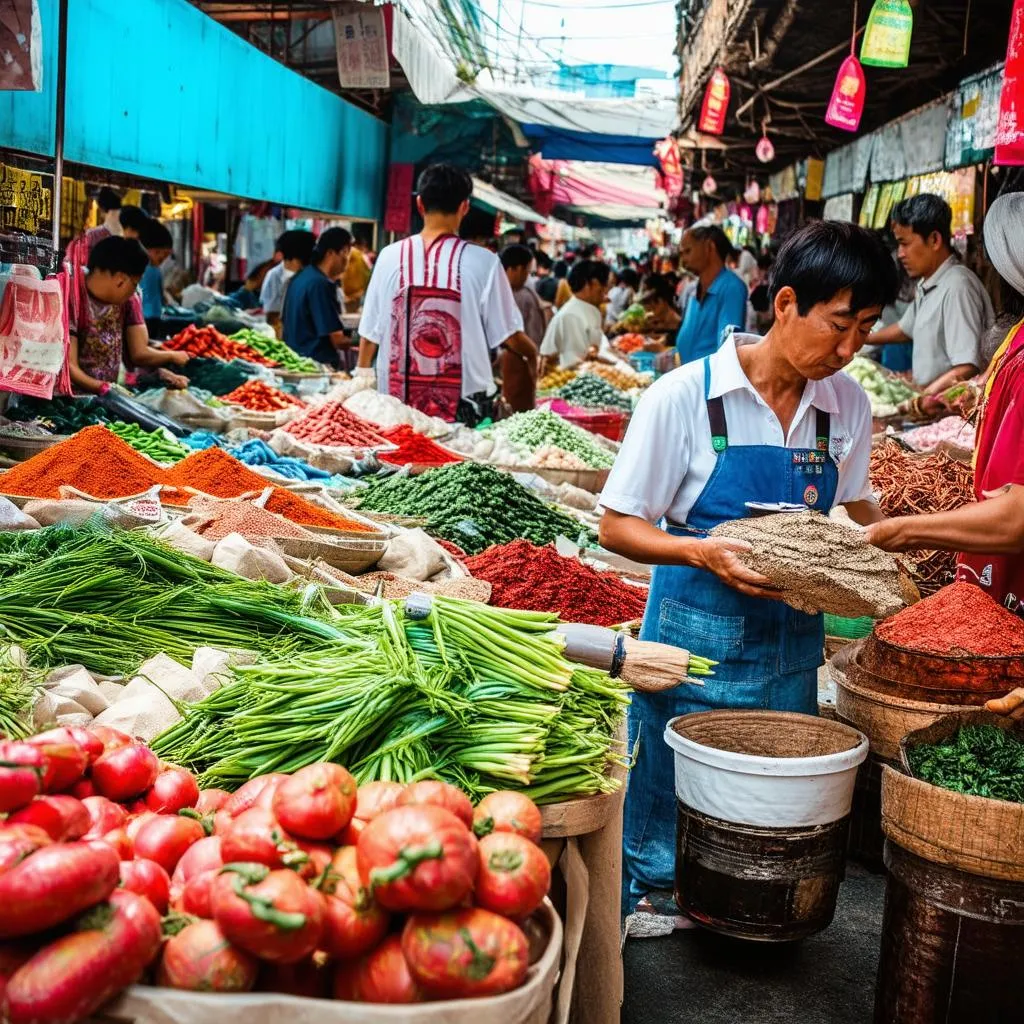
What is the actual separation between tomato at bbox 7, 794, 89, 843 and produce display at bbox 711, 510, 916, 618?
1.72 metres

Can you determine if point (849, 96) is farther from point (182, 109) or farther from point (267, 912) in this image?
point (267, 912)

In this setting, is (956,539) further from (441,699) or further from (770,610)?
(441,699)

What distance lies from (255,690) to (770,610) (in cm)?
148

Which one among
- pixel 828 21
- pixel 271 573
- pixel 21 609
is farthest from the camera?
pixel 828 21

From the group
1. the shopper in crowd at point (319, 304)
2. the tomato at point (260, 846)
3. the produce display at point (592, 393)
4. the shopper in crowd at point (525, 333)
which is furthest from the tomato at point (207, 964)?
the produce display at point (592, 393)

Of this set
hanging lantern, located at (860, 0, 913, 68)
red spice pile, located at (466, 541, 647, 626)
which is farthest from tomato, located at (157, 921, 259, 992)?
hanging lantern, located at (860, 0, 913, 68)

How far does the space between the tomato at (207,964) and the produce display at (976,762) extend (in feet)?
5.96

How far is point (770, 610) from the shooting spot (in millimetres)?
3277

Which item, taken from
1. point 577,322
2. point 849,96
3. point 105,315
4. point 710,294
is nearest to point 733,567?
point 105,315

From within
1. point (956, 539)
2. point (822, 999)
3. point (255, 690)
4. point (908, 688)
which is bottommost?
point (822, 999)

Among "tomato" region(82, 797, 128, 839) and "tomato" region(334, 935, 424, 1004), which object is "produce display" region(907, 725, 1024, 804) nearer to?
"tomato" region(334, 935, 424, 1004)

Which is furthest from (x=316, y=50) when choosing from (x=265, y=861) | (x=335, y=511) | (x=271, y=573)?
(x=265, y=861)

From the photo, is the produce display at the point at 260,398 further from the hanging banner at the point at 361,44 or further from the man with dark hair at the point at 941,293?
the man with dark hair at the point at 941,293

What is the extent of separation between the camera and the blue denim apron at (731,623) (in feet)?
10.5
